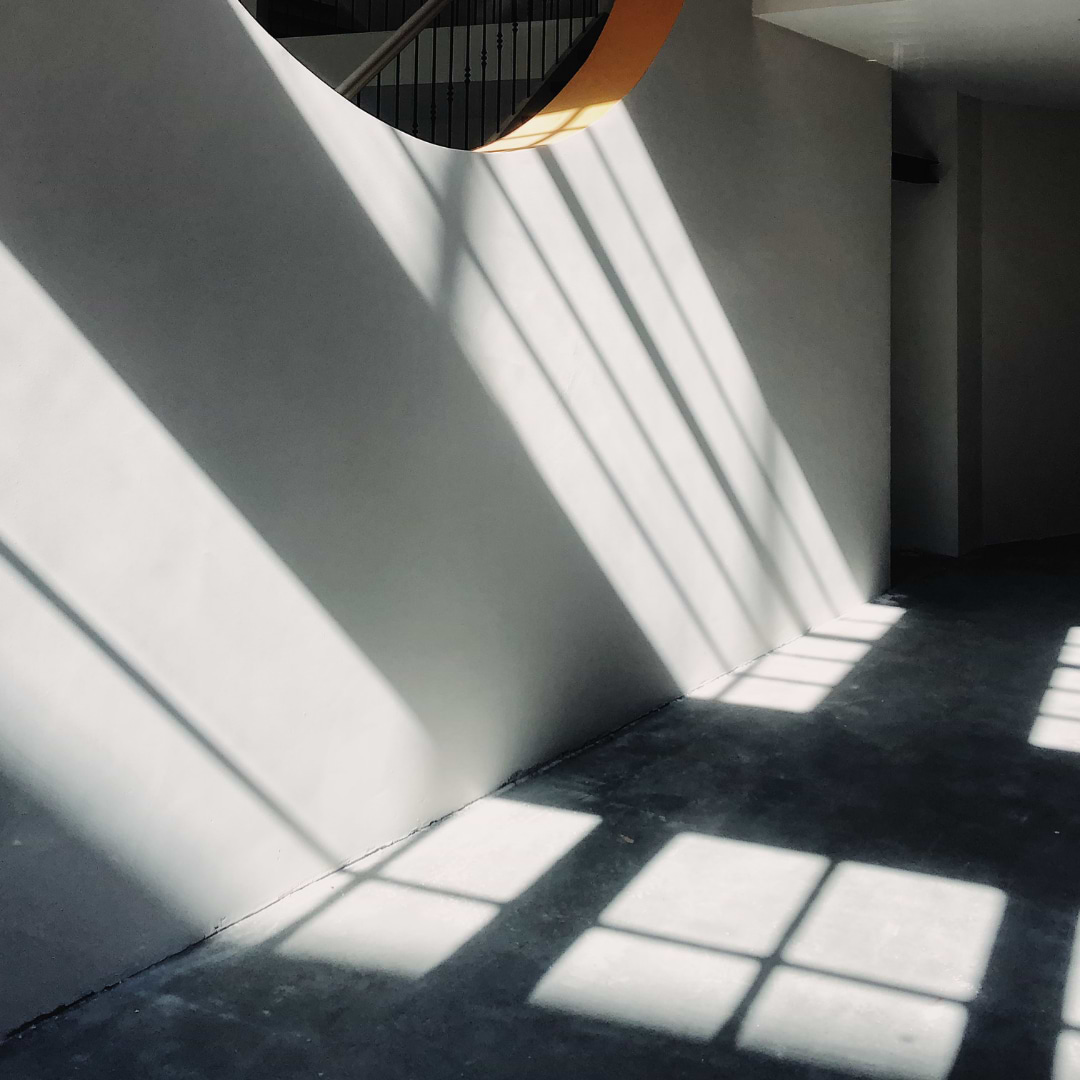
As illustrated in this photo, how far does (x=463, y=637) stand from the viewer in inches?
161

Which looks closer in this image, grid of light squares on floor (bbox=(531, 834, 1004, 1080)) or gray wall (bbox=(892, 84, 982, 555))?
grid of light squares on floor (bbox=(531, 834, 1004, 1080))

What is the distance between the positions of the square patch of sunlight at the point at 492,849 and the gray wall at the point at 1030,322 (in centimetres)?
621

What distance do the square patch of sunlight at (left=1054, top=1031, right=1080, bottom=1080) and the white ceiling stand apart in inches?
189

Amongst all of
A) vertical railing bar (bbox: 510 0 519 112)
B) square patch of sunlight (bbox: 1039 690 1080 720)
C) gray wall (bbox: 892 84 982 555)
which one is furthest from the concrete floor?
vertical railing bar (bbox: 510 0 519 112)

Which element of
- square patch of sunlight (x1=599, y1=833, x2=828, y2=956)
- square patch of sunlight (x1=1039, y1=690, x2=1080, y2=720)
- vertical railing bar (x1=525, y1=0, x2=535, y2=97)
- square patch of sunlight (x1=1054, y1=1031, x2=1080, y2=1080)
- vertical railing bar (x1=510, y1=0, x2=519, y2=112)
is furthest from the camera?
vertical railing bar (x1=510, y1=0, x2=519, y2=112)

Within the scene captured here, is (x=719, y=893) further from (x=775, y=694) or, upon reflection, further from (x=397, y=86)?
(x=397, y=86)

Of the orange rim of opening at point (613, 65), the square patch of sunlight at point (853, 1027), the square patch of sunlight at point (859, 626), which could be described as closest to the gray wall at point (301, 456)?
the orange rim of opening at point (613, 65)

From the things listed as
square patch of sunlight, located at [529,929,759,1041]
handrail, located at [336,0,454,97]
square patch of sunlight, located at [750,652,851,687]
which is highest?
handrail, located at [336,0,454,97]

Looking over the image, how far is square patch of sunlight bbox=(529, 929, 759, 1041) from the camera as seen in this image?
2850 millimetres

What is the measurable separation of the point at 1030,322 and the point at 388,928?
779 cm

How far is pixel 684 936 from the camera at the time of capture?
3.24 meters

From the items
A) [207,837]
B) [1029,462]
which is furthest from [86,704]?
[1029,462]

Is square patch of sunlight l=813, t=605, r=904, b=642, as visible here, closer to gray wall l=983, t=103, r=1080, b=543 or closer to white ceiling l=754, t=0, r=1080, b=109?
gray wall l=983, t=103, r=1080, b=543

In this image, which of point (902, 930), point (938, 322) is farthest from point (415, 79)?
point (902, 930)
